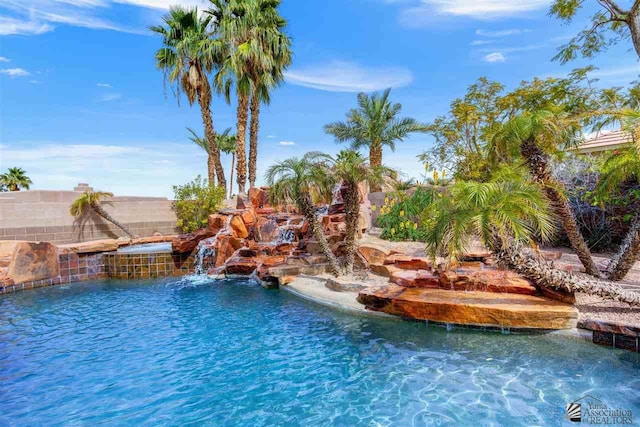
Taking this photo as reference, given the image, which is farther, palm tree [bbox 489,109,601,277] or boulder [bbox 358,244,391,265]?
boulder [bbox 358,244,391,265]

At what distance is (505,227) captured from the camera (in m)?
5.54

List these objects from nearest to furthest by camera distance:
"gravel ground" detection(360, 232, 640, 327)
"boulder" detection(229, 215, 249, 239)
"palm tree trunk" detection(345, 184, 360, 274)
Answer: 1. "gravel ground" detection(360, 232, 640, 327)
2. "palm tree trunk" detection(345, 184, 360, 274)
3. "boulder" detection(229, 215, 249, 239)

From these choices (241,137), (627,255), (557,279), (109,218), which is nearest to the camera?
(557,279)

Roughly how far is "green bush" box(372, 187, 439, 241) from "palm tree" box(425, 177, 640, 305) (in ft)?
19.4

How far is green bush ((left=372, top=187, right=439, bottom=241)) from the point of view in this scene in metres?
12.4

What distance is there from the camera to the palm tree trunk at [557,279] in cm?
597

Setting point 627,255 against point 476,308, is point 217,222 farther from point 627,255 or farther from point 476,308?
point 627,255

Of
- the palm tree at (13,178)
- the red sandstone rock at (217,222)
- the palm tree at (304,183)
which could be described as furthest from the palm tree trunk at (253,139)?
the palm tree at (13,178)

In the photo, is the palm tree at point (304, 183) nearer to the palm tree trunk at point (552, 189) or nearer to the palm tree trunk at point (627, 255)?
the palm tree trunk at point (552, 189)

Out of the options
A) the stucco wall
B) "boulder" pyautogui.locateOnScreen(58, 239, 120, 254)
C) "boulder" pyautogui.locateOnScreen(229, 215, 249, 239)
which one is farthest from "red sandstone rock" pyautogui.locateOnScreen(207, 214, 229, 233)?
the stucco wall

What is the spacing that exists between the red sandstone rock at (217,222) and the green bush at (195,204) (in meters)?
2.72

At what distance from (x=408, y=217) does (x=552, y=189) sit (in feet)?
18.4

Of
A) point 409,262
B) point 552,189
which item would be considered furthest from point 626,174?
point 409,262

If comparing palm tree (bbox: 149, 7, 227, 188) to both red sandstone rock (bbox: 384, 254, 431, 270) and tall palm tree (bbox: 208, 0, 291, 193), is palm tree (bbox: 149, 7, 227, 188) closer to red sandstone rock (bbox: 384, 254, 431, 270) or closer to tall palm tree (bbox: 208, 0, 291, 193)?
tall palm tree (bbox: 208, 0, 291, 193)
